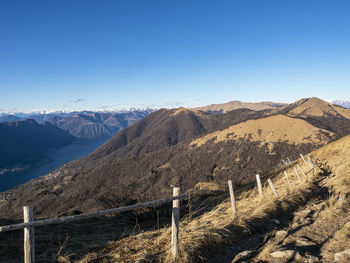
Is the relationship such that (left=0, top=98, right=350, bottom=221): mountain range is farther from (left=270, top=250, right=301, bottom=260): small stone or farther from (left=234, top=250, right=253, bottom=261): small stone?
(left=270, top=250, right=301, bottom=260): small stone

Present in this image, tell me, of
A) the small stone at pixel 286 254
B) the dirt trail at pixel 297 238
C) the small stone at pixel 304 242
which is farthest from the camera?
the small stone at pixel 304 242

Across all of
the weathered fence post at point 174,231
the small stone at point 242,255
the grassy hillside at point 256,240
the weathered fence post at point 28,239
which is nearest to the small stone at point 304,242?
the grassy hillside at point 256,240

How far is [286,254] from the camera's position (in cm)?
493

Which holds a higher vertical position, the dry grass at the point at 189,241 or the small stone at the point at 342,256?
the small stone at the point at 342,256

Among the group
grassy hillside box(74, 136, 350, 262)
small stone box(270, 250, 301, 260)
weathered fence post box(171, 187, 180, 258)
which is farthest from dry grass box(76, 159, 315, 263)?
small stone box(270, 250, 301, 260)

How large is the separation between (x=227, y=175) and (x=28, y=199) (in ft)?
454

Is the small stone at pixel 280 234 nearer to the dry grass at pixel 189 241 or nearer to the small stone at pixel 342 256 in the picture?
the dry grass at pixel 189 241

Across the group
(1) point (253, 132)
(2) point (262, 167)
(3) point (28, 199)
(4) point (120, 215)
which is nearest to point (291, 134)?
(1) point (253, 132)

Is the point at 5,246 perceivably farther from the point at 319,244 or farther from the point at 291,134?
the point at 291,134

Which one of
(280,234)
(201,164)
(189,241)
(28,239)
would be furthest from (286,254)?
(201,164)

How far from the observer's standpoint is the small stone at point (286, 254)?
4.83 m

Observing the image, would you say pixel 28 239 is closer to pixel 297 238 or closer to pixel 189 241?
pixel 189 241

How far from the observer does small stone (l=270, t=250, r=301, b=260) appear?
4.83 m

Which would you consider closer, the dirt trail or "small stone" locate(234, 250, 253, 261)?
the dirt trail
